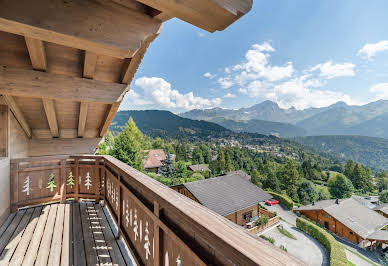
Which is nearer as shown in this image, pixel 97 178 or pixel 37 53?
pixel 37 53

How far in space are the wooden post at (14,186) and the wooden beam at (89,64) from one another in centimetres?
213

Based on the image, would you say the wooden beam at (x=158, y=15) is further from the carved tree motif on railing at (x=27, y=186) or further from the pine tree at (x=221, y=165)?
the pine tree at (x=221, y=165)

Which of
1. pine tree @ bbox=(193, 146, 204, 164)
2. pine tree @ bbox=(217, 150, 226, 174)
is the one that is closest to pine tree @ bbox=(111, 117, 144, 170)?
pine tree @ bbox=(217, 150, 226, 174)

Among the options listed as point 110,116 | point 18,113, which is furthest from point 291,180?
point 18,113

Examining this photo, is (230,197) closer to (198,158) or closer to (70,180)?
(70,180)

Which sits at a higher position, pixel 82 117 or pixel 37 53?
pixel 37 53

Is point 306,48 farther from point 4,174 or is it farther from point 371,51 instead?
point 4,174

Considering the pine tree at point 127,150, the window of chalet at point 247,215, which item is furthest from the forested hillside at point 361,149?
the pine tree at point 127,150

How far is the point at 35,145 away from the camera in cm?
415

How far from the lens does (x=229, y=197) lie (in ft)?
45.8

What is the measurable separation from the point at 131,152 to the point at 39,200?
16410 millimetres

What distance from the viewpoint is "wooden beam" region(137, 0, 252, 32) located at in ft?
2.76

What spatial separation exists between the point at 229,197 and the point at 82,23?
14.4m

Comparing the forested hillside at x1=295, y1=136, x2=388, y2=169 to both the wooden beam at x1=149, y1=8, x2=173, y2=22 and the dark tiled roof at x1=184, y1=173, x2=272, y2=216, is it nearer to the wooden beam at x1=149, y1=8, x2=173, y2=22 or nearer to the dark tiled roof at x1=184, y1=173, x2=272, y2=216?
the dark tiled roof at x1=184, y1=173, x2=272, y2=216
